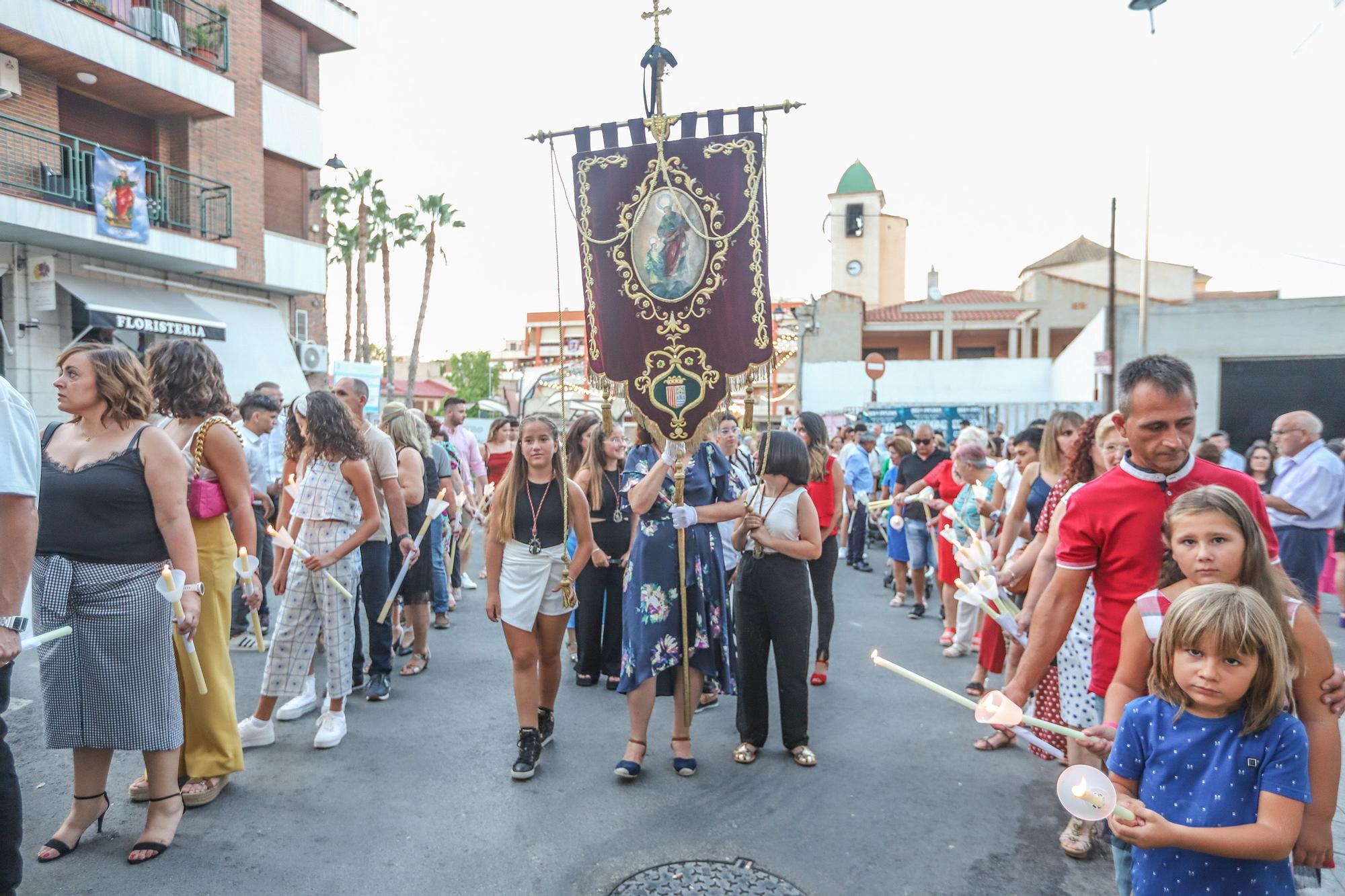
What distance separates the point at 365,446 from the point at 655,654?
7.05 ft

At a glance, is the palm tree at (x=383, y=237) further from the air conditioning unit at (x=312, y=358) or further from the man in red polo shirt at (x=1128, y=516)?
the man in red polo shirt at (x=1128, y=516)

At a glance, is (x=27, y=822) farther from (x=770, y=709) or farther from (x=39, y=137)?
(x=39, y=137)

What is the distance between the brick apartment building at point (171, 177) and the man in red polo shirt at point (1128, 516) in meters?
15.8

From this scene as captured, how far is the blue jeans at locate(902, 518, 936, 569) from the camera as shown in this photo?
824 cm

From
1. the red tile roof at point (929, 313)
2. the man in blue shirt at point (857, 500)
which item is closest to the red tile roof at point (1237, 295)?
the red tile roof at point (929, 313)

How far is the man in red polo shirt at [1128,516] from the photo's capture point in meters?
2.68

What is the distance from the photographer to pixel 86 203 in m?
14.4

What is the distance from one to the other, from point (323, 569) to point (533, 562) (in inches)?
49.4

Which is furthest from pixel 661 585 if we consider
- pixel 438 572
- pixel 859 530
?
pixel 859 530

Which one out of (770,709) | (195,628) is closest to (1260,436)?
(770,709)

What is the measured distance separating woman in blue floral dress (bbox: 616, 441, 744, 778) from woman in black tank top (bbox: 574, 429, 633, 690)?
57.8 inches

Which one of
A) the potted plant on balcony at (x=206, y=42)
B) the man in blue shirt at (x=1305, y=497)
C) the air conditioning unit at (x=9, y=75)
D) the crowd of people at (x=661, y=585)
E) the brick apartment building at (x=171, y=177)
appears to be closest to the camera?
the crowd of people at (x=661, y=585)

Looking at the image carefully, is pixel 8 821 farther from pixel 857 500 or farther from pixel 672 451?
Answer: pixel 857 500

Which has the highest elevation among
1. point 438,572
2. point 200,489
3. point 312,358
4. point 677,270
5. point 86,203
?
point 86,203
